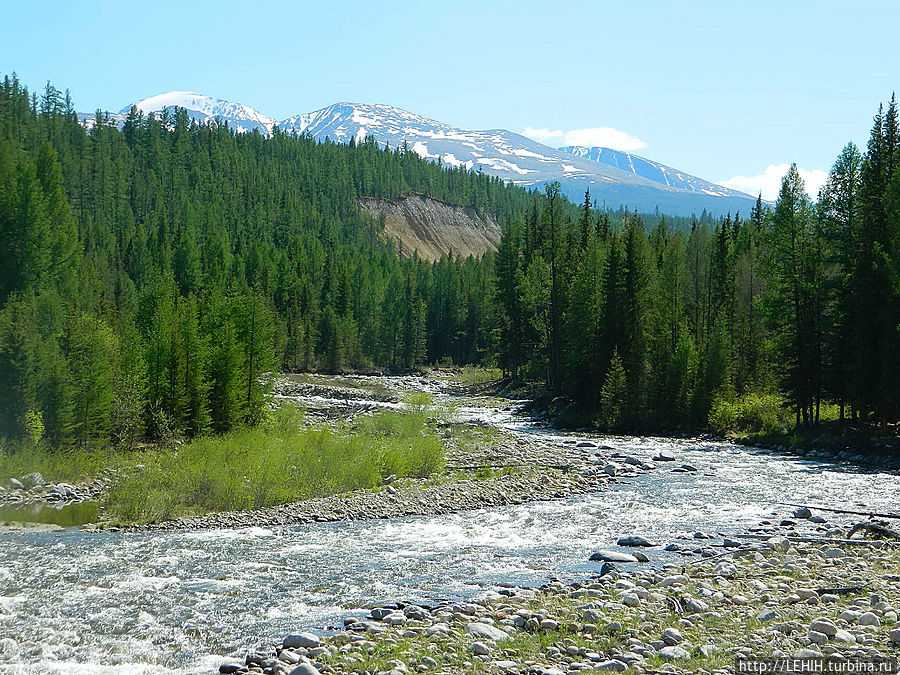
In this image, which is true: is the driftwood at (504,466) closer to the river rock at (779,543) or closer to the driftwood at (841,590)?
the river rock at (779,543)

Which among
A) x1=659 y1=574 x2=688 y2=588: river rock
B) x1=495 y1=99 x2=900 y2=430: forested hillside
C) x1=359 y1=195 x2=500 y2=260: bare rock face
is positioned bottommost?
x1=659 y1=574 x2=688 y2=588: river rock

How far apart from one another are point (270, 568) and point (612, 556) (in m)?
7.58

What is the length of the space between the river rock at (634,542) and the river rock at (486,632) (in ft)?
24.6

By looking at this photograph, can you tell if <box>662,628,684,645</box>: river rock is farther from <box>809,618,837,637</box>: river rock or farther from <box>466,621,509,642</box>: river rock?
<box>466,621,509,642</box>: river rock

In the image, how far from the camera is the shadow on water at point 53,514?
65.9 feet

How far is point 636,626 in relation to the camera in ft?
36.8

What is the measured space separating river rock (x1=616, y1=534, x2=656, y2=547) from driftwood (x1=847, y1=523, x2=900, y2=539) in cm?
498

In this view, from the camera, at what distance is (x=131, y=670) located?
1048 centimetres

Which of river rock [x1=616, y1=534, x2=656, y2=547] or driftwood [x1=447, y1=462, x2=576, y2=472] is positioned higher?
river rock [x1=616, y1=534, x2=656, y2=547]

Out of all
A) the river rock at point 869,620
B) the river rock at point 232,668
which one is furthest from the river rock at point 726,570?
the river rock at point 232,668

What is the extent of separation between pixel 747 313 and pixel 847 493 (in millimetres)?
32996

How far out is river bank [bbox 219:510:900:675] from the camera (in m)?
9.77

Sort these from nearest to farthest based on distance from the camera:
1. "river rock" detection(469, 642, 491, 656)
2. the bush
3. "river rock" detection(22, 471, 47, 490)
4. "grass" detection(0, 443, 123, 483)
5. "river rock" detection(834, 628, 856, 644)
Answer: "river rock" detection(834, 628, 856, 644) < "river rock" detection(469, 642, 491, 656) < "river rock" detection(22, 471, 47, 490) < "grass" detection(0, 443, 123, 483) < the bush

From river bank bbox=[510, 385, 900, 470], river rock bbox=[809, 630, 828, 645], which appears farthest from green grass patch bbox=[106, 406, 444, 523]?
river bank bbox=[510, 385, 900, 470]
